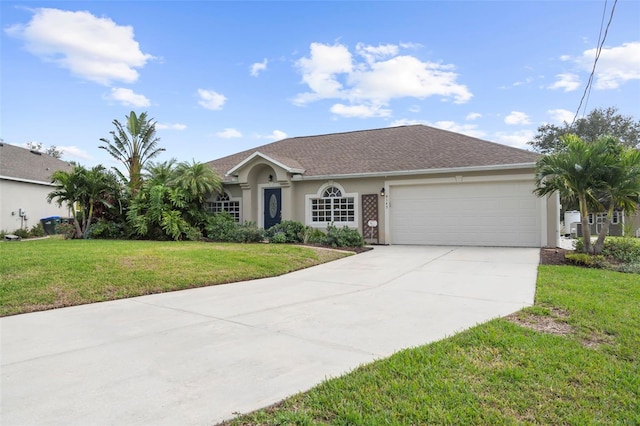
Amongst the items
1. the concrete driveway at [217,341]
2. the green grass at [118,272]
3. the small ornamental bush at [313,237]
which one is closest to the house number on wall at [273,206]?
the small ornamental bush at [313,237]

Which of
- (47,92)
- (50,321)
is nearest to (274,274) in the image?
(50,321)

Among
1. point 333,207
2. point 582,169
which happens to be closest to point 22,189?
point 333,207

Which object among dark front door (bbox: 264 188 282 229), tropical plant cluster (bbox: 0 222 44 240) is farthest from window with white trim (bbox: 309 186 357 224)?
tropical plant cluster (bbox: 0 222 44 240)

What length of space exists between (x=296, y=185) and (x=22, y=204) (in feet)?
49.8

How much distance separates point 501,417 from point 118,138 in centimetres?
2302

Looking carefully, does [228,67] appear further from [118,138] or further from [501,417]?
[501,417]

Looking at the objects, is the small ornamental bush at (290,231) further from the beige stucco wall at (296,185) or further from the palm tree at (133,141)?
the palm tree at (133,141)

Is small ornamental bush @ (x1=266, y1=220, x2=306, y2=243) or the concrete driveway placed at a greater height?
small ornamental bush @ (x1=266, y1=220, x2=306, y2=243)

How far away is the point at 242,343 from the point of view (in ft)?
13.5

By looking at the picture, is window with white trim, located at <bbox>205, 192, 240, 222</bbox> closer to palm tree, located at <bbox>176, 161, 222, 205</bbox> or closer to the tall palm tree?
palm tree, located at <bbox>176, 161, 222, 205</bbox>

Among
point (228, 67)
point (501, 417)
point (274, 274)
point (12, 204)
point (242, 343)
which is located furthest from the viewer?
point (12, 204)

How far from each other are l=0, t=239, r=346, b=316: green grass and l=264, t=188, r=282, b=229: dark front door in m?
5.74

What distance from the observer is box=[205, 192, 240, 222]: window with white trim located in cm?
1731

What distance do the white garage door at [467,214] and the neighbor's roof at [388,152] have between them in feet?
2.90
